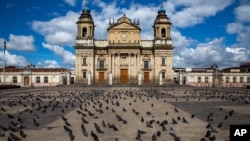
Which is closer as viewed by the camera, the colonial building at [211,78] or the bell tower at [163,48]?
the bell tower at [163,48]

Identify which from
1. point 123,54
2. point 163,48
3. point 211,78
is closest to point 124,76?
point 123,54

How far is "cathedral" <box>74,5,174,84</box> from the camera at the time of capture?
2360 inches

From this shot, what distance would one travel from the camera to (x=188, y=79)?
2707 inches

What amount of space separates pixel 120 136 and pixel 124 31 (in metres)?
51.7

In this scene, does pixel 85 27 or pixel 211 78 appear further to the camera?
pixel 211 78

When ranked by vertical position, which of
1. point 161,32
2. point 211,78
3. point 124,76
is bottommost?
point 211,78

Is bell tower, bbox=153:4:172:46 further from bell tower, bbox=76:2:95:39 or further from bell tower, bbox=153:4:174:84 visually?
bell tower, bbox=76:2:95:39

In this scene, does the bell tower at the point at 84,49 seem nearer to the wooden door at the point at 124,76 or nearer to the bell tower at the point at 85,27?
the bell tower at the point at 85,27

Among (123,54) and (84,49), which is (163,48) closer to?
(123,54)

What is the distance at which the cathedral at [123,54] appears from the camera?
59938mm

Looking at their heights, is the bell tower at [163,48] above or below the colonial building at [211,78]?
above

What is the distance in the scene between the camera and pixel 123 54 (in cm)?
6050

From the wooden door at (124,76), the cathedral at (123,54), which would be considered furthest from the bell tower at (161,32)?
the wooden door at (124,76)

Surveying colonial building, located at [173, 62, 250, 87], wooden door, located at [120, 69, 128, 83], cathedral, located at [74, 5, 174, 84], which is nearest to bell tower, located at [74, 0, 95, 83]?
cathedral, located at [74, 5, 174, 84]
